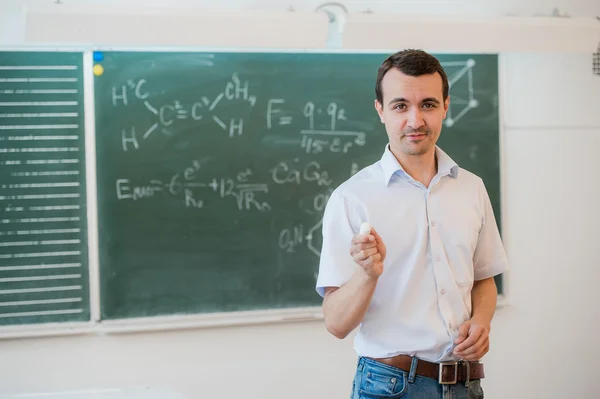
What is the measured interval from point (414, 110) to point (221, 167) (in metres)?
1.53

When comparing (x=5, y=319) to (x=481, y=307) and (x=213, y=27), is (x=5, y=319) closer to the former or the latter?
(x=213, y=27)

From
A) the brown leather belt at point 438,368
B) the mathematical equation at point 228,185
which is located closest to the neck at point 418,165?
the brown leather belt at point 438,368

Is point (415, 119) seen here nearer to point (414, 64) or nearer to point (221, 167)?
point (414, 64)

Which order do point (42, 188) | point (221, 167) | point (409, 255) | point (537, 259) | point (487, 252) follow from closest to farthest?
point (409, 255), point (487, 252), point (42, 188), point (221, 167), point (537, 259)

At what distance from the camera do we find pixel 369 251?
4.37 feet

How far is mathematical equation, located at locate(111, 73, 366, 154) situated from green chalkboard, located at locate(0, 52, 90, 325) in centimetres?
23

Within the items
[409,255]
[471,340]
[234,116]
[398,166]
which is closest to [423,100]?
[398,166]

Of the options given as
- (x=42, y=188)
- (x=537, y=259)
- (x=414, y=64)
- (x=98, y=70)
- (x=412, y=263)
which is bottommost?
(x=537, y=259)

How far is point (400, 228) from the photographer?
1.57 m

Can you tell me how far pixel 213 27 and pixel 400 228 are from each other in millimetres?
1535

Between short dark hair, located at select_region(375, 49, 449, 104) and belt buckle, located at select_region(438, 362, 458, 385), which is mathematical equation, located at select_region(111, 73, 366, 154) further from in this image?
belt buckle, located at select_region(438, 362, 458, 385)

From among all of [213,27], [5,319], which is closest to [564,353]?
[213,27]

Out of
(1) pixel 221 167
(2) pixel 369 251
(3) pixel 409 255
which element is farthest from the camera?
(1) pixel 221 167

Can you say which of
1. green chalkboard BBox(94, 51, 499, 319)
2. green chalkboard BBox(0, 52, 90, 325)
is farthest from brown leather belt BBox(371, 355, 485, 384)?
green chalkboard BBox(0, 52, 90, 325)
